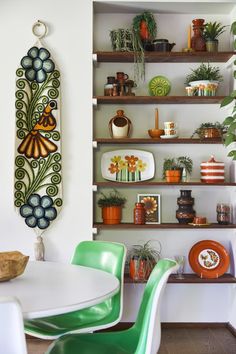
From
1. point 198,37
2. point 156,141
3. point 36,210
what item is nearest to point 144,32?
point 198,37

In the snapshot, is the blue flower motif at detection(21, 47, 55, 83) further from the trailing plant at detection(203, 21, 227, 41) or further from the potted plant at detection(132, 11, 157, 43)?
the trailing plant at detection(203, 21, 227, 41)

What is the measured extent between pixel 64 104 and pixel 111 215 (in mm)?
918

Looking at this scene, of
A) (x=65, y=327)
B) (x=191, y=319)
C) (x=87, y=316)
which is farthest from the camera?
(x=191, y=319)

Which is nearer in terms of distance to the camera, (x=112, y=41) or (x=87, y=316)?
(x=87, y=316)

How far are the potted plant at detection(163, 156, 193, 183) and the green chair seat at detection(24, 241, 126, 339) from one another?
3.71 ft

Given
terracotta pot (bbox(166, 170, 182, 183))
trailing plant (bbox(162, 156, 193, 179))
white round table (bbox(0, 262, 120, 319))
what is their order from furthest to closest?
trailing plant (bbox(162, 156, 193, 179))
terracotta pot (bbox(166, 170, 182, 183))
white round table (bbox(0, 262, 120, 319))

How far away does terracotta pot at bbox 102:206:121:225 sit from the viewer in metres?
3.74

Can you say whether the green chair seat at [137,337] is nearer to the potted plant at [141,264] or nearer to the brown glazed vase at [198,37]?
the potted plant at [141,264]

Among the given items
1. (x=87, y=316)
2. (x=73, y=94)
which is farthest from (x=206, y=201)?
(x=87, y=316)

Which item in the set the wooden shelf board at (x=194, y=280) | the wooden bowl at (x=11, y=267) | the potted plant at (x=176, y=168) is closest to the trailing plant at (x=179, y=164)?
the potted plant at (x=176, y=168)

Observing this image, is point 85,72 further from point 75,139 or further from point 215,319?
point 215,319

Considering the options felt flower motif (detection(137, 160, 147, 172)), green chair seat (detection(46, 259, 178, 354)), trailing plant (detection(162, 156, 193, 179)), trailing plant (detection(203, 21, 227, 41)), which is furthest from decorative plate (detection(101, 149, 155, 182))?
green chair seat (detection(46, 259, 178, 354))

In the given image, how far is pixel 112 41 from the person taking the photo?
150 inches

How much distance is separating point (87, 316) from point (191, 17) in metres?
2.56
